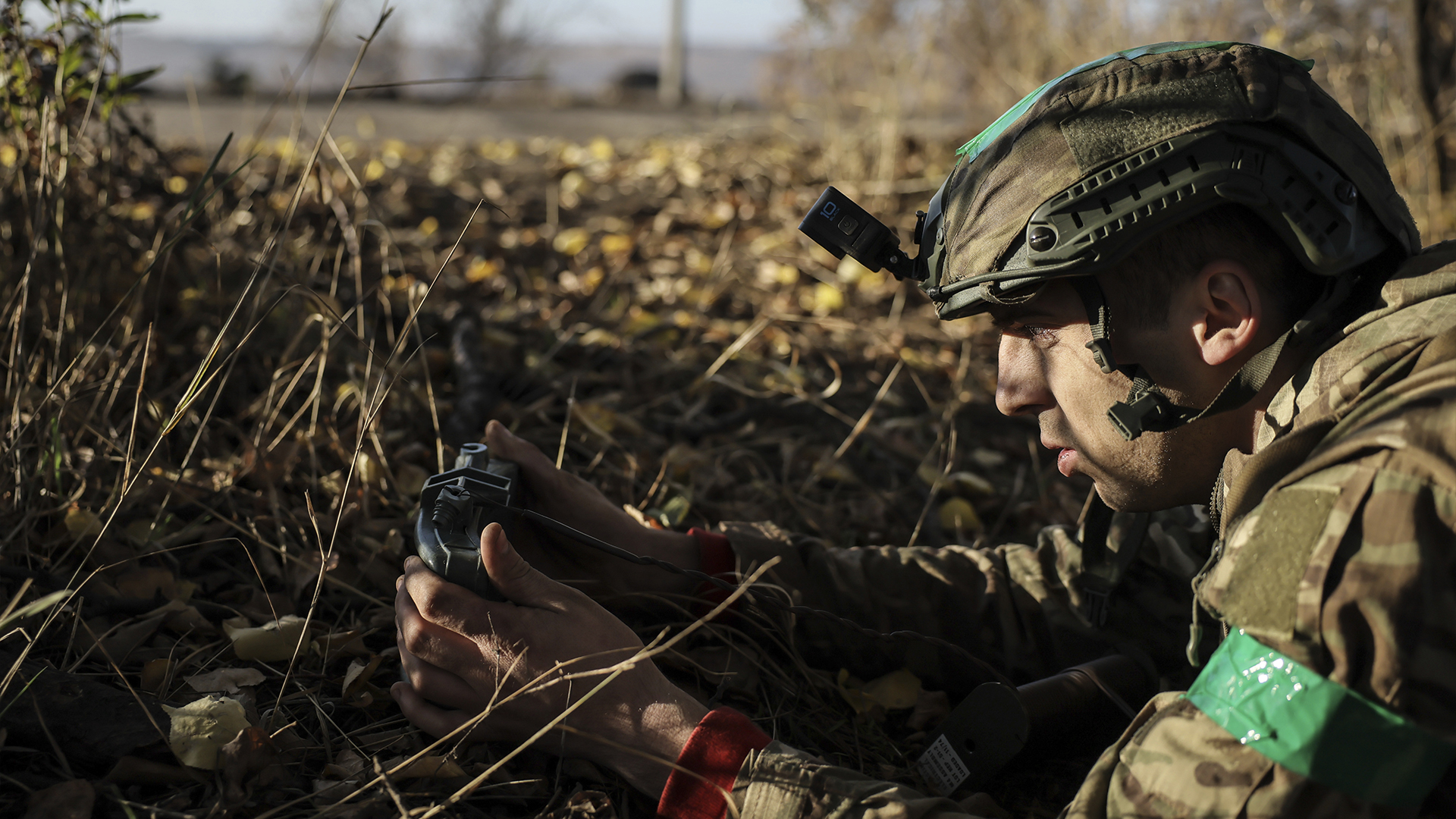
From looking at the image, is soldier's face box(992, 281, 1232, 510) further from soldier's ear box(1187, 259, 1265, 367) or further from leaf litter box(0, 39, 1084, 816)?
leaf litter box(0, 39, 1084, 816)

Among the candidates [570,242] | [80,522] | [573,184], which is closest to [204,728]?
[80,522]

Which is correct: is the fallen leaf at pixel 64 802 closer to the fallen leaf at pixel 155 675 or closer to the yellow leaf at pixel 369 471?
the fallen leaf at pixel 155 675

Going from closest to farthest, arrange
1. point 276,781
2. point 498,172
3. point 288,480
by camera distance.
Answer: point 276,781
point 288,480
point 498,172

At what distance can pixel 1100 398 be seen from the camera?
57.1 inches

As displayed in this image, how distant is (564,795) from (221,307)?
1893mm

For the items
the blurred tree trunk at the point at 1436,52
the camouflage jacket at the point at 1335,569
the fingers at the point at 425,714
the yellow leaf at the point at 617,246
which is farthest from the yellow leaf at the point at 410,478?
the blurred tree trunk at the point at 1436,52

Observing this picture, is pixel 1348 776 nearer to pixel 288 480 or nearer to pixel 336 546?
pixel 336 546

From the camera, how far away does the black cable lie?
1664mm

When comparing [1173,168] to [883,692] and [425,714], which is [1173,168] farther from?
[425,714]

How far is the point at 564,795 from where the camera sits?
61.4 inches

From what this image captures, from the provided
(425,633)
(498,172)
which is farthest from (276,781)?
(498,172)

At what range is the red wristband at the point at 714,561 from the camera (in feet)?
6.33

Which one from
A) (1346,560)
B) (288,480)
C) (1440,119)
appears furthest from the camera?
(1440,119)

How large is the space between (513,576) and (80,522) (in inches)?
39.0
